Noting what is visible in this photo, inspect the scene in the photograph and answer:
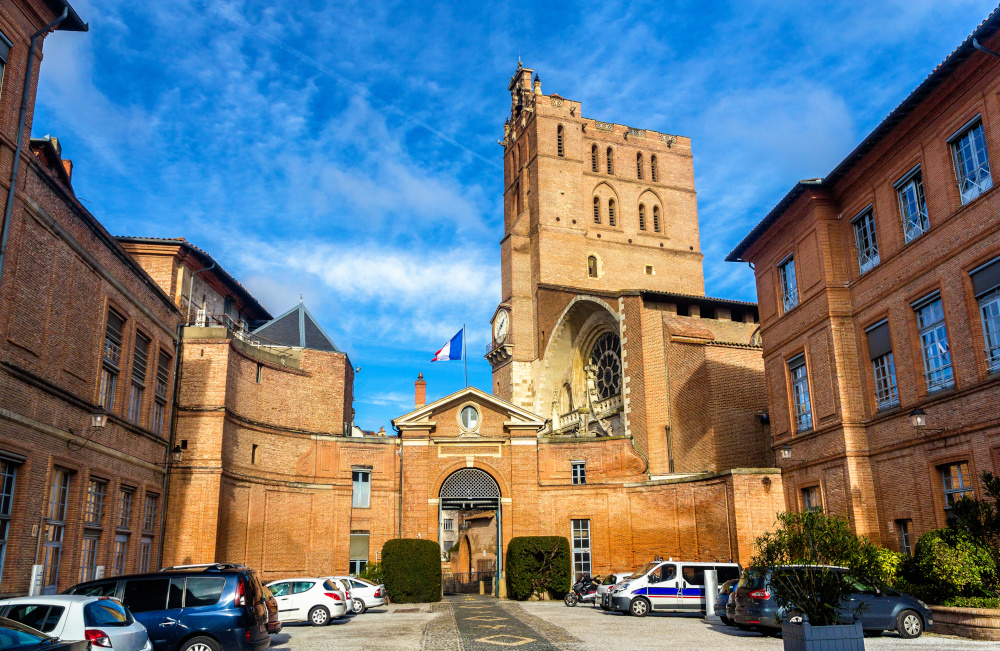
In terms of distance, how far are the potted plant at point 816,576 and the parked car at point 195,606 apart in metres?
7.81

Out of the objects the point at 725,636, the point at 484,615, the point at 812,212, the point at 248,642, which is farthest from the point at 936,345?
the point at 248,642

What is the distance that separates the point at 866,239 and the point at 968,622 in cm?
1080

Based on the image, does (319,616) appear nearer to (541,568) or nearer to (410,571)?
(410,571)

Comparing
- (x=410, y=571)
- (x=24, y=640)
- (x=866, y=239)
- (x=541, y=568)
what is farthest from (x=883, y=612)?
(x=410, y=571)

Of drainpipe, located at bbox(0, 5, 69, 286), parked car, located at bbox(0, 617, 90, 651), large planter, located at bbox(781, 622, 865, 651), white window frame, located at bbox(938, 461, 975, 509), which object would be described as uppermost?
drainpipe, located at bbox(0, 5, 69, 286)

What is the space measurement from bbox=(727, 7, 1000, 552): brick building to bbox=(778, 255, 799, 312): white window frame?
0.16ft

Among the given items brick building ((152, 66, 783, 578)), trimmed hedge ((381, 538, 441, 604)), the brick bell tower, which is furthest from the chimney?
trimmed hedge ((381, 538, 441, 604))

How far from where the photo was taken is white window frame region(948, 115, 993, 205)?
57.4ft

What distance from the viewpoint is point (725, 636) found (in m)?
17.0

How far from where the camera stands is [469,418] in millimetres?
33688

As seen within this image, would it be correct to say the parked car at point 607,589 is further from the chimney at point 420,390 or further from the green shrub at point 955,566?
the chimney at point 420,390

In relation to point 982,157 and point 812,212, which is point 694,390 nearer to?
point 812,212

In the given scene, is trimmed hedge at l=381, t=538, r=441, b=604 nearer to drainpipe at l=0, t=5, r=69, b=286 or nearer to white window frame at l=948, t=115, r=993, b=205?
drainpipe at l=0, t=5, r=69, b=286

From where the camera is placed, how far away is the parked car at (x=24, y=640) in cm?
779
